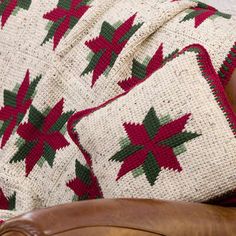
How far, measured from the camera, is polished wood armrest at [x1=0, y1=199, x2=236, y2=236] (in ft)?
2.58

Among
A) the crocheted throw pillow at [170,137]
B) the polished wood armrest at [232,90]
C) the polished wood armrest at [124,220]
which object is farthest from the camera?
the polished wood armrest at [232,90]

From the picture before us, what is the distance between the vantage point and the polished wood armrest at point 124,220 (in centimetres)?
79

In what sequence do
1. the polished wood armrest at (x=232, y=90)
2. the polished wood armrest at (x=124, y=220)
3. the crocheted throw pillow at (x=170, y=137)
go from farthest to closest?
the polished wood armrest at (x=232, y=90) → the crocheted throw pillow at (x=170, y=137) → the polished wood armrest at (x=124, y=220)

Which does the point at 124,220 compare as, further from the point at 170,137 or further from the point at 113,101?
the point at 113,101

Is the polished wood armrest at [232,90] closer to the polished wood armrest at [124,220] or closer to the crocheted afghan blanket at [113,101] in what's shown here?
the crocheted afghan blanket at [113,101]

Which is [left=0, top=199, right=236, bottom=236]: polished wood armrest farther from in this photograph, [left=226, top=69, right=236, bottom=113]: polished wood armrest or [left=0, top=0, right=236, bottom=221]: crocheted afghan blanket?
[left=226, top=69, right=236, bottom=113]: polished wood armrest

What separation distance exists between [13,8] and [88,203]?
0.87 m

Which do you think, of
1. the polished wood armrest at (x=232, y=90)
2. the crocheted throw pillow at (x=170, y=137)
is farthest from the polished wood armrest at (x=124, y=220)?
the polished wood armrest at (x=232, y=90)

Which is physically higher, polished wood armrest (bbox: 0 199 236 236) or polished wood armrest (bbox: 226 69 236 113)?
polished wood armrest (bbox: 226 69 236 113)

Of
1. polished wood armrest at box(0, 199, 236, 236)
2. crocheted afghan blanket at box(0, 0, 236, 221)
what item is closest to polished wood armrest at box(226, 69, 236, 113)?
crocheted afghan blanket at box(0, 0, 236, 221)

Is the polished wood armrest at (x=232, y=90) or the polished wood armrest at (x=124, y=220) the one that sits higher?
the polished wood armrest at (x=232, y=90)

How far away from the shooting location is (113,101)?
1157mm

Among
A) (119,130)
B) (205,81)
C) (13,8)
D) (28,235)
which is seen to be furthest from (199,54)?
(13,8)

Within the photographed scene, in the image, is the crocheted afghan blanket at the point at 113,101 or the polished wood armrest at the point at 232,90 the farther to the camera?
the polished wood armrest at the point at 232,90
